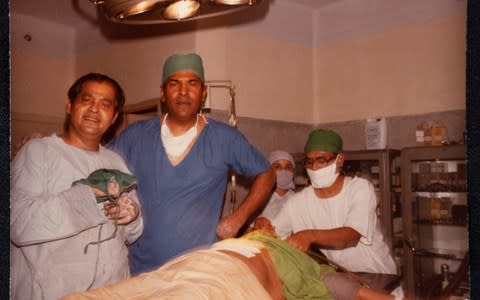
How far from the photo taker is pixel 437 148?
191cm

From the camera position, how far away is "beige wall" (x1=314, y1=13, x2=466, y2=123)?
1.96 m

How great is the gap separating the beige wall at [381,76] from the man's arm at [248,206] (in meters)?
0.76

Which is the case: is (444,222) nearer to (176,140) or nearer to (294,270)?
→ (294,270)

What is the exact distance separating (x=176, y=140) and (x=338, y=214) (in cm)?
72

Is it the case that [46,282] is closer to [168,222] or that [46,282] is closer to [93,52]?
[168,222]

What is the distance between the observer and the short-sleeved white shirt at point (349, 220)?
1.57m

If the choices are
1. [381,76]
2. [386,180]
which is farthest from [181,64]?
[386,180]

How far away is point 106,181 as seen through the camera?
3.01 feet

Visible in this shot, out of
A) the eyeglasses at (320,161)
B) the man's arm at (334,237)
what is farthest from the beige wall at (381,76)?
the man's arm at (334,237)

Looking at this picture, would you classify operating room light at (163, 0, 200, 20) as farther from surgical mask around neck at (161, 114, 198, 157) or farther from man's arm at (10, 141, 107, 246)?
man's arm at (10, 141, 107, 246)

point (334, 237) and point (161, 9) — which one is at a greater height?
point (161, 9)

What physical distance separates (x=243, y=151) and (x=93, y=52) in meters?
0.55

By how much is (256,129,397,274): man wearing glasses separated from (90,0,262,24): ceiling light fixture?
648 millimetres

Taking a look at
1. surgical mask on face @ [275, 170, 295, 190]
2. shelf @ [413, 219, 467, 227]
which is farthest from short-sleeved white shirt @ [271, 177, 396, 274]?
shelf @ [413, 219, 467, 227]
